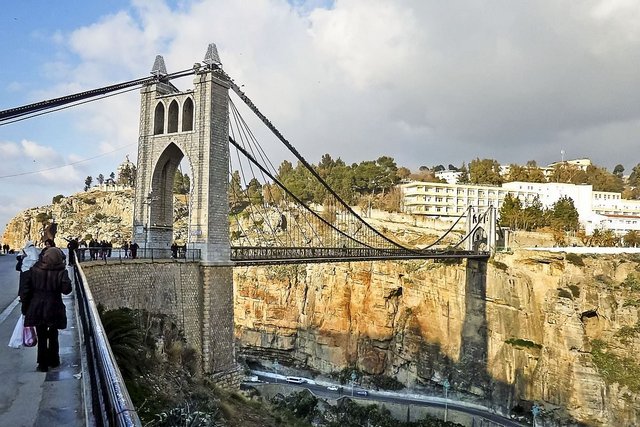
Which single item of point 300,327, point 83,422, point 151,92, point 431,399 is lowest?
point 431,399

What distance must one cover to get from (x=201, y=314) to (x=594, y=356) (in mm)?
25677

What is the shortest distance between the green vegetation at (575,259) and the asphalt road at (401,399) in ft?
37.2

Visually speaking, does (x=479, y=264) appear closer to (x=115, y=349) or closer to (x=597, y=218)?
(x=597, y=218)

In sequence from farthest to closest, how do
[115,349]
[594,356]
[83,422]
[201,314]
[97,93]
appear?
[594,356]
[201,314]
[97,93]
[115,349]
[83,422]

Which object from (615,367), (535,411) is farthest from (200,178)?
(615,367)

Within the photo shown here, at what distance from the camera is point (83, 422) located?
4.23 metres

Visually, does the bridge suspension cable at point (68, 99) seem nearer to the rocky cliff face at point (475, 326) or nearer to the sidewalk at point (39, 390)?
the sidewalk at point (39, 390)

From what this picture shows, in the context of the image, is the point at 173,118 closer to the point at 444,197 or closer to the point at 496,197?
the point at 444,197

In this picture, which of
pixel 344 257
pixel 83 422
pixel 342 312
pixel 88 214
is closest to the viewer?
pixel 83 422

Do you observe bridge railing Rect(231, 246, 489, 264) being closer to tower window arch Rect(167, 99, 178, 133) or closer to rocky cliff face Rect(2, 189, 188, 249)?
tower window arch Rect(167, 99, 178, 133)

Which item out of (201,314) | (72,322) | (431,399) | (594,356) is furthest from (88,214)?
(72,322)

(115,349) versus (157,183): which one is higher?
(157,183)

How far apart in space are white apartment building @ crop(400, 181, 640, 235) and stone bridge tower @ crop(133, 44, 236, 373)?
44.8 m

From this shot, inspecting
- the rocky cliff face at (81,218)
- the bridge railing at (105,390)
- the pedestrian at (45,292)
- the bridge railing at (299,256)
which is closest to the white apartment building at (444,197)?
the bridge railing at (299,256)
